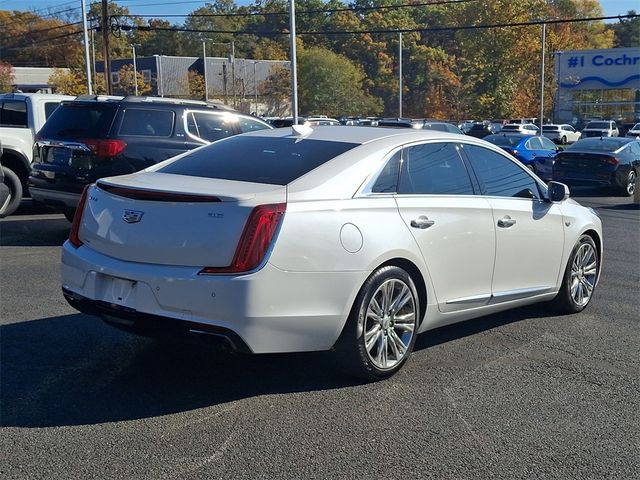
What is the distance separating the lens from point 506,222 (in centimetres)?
594

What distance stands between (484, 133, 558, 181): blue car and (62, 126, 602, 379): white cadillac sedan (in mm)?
16084

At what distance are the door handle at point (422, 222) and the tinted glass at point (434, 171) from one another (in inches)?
8.6

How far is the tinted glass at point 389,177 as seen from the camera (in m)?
5.09

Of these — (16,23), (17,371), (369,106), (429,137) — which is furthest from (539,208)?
(16,23)

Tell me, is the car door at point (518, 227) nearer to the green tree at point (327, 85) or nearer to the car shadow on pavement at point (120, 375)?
the car shadow on pavement at point (120, 375)

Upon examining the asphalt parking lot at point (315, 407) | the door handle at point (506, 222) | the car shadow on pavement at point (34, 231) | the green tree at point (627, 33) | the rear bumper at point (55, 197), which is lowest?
the asphalt parking lot at point (315, 407)

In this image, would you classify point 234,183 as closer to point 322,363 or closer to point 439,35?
point 322,363

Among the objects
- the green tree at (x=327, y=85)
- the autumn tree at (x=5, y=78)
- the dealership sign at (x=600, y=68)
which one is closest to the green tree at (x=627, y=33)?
the dealership sign at (x=600, y=68)

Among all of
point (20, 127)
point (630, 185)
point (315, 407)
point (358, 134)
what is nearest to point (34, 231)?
point (20, 127)

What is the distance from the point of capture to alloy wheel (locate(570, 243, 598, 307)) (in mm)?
6867

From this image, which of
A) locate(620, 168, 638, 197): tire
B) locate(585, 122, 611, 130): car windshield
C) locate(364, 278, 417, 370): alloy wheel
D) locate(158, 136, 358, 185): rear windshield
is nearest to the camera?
locate(364, 278, 417, 370): alloy wheel

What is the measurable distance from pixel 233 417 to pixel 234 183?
145cm

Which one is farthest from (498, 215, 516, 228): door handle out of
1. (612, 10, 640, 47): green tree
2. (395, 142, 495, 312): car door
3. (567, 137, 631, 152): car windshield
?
(612, 10, 640, 47): green tree

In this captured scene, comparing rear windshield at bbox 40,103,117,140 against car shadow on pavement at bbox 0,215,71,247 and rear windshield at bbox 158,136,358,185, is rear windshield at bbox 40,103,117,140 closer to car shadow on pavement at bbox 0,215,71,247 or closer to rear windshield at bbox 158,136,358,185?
car shadow on pavement at bbox 0,215,71,247
